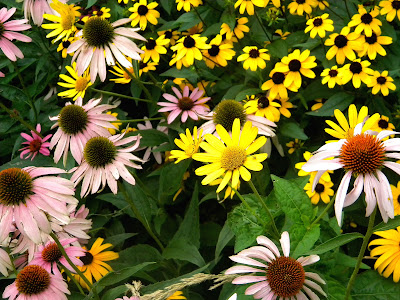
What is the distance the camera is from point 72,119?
1.60m

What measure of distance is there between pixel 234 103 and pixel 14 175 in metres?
0.73

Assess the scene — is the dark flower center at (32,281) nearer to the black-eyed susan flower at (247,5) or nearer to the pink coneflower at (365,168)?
the pink coneflower at (365,168)

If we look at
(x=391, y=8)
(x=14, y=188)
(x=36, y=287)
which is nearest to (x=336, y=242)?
(x=14, y=188)

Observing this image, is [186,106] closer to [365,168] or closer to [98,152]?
[98,152]

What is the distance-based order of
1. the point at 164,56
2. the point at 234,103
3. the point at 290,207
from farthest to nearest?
1. the point at 164,56
2. the point at 234,103
3. the point at 290,207

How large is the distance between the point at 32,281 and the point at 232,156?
2.25ft

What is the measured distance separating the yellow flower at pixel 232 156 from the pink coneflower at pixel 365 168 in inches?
8.8

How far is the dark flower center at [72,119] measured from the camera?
1.60 meters

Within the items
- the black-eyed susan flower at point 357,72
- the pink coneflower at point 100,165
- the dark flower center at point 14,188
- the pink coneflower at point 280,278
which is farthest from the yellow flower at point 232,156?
the black-eyed susan flower at point 357,72

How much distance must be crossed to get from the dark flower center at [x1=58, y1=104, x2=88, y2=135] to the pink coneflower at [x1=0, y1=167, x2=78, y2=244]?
459 millimetres

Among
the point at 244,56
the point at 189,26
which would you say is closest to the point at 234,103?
the point at 244,56

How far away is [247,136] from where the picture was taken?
1.20m

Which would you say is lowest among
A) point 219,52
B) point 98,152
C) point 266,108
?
point 98,152

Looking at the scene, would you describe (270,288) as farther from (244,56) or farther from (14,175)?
(244,56)
